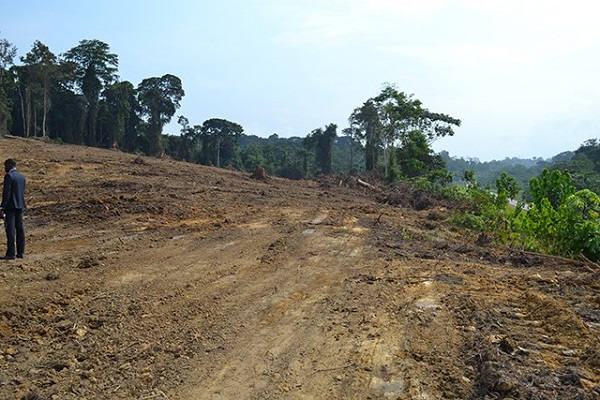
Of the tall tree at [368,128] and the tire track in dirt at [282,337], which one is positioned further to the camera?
the tall tree at [368,128]

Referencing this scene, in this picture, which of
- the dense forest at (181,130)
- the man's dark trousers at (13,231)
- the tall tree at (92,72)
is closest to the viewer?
the man's dark trousers at (13,231)

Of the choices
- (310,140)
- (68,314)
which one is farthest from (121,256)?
(310,140)

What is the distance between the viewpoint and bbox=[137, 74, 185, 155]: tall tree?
4281cm

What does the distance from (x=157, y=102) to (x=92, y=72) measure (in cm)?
595

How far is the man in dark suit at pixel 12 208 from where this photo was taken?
6.47 m

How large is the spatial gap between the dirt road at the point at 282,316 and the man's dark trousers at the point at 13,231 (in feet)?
0.96

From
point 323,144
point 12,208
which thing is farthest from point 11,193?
point 323,144

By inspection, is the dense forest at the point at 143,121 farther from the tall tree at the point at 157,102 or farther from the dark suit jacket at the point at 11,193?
the dark suit jacket at the point at 11,193

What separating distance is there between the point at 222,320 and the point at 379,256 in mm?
3493

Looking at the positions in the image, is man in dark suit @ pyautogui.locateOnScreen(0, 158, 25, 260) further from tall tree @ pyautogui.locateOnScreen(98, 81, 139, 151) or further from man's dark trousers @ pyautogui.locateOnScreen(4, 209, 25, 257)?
tall tree @ pyautogui.locateOnScreen(98, 81, 139, 151)

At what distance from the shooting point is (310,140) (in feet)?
172

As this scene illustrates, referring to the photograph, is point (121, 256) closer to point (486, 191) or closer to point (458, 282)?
point (458, 282)

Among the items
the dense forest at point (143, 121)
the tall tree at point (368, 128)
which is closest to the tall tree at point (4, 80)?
the dense forest at point (143, 121)

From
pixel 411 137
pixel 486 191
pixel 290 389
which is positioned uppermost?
pixel 411 137
